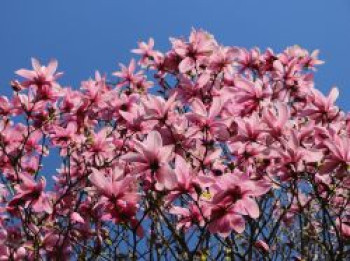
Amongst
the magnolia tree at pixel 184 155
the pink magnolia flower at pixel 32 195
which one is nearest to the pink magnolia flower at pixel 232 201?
the magnolia tree at pixel 184 155

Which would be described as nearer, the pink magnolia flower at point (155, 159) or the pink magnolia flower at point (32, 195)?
the pink magnolia flower at point (155, 159)

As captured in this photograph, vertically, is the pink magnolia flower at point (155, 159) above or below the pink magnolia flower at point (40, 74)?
below

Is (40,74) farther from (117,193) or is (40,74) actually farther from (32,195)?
(117,193)

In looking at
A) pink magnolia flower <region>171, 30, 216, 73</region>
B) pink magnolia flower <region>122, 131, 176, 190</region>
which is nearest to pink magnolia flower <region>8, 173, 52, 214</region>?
pink magnolia flower <region>122, 131, 176, 190</region>

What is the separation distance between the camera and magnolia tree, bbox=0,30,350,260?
2.49m

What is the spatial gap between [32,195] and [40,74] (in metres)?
1.36

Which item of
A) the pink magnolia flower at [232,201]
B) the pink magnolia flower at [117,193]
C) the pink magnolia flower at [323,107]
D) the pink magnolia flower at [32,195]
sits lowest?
the pink magnolia flower at [232,201]

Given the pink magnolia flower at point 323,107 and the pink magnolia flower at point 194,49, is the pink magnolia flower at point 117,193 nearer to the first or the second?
the pink magnolia flower at point 323,107

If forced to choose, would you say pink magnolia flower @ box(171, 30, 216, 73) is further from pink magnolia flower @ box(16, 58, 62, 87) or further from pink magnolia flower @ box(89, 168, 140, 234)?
pink magnolia flower @ box(89, 168, 140, 234)

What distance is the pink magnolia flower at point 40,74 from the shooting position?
402cm

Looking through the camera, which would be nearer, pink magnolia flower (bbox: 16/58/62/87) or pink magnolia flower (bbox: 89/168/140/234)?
pink magnolia flower (bbox: 89/168/140/234)

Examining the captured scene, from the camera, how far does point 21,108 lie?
426cm

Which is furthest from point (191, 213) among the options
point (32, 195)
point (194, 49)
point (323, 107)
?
point (194, 49)

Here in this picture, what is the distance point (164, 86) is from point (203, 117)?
8.10 ft
